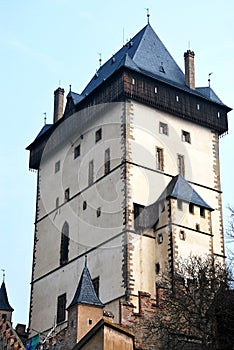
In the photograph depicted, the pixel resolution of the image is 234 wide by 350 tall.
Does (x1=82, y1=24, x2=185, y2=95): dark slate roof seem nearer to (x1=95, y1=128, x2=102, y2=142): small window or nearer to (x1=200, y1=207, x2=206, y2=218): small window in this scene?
(x1=95, y1=128, x2=102, y2=142): small window

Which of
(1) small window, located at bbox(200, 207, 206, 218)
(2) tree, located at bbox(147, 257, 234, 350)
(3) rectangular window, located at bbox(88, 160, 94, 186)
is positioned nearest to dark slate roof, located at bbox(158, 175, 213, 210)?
(1) small window, located at bbox(200, 207, 206, 218)

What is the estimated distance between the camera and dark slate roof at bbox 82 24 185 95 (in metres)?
42.9

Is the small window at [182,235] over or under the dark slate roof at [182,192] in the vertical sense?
under

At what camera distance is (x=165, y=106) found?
1624 inches

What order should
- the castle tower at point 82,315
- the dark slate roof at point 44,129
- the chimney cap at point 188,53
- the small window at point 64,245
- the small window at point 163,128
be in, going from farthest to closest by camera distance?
the dark slate roof at point 44,129 → the chimney cap at point 188,53 → the small window at point 64,245 → the small window at point 163,128 → the castle tower at point 82,315

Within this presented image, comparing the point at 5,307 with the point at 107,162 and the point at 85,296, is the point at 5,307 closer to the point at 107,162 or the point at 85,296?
the point at 107,162

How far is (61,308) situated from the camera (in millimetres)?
40625

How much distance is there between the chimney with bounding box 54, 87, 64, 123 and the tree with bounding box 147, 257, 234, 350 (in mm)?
19949

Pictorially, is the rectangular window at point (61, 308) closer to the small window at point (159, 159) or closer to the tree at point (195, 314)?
the small window at point (159, 159)

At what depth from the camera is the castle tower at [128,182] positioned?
37.2 metres

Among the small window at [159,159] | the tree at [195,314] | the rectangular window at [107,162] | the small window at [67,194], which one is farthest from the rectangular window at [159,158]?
the tree at [195,314]

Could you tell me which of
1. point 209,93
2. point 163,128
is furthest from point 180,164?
point 209,93

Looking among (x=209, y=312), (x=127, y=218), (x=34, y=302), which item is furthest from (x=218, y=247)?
(x=209, y=312)

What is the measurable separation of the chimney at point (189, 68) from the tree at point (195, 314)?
16667 mm
